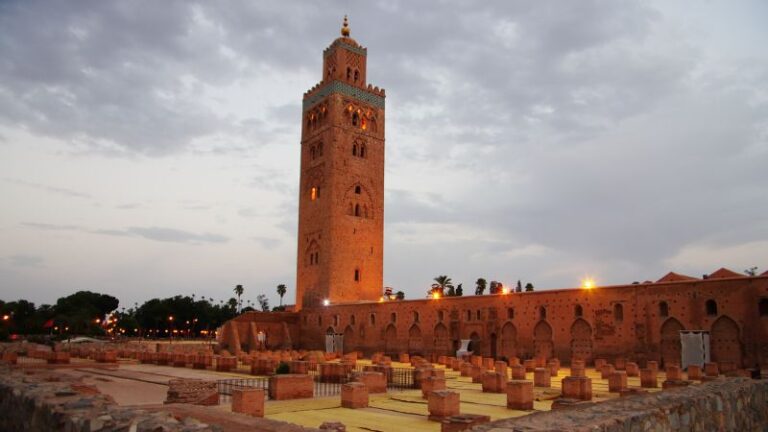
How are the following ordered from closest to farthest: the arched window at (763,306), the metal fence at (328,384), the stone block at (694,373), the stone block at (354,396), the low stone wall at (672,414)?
the low stone wall at (672,414)
the stone block at (354,396)
the metal fence at (328,384)
the stone block at (694,373)
the arched window at (763,306)

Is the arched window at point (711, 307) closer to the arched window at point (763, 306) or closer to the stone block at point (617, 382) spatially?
the arched window at point (763, 306)

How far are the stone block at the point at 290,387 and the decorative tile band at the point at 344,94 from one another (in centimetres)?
3133

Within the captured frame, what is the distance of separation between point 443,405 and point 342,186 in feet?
103

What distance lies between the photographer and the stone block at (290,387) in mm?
12141

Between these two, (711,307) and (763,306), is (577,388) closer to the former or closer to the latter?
(711,307)

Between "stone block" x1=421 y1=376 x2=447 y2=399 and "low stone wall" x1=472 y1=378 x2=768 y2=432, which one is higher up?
"low stone wall" x1=472 y1=378 x2=768 y2=432

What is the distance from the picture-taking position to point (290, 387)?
12297 millimetres

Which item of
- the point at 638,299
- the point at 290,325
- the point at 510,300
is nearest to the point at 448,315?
the point at 510,300

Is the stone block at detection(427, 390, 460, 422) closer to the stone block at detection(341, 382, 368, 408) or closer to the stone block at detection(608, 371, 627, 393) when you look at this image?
the stone block at detection(341, 382, 368, 408)

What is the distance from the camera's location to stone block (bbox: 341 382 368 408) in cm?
1087

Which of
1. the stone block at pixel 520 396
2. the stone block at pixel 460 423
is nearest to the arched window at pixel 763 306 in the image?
the stone block at pixel 520 396

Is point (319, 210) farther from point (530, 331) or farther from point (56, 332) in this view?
point (56, 332)

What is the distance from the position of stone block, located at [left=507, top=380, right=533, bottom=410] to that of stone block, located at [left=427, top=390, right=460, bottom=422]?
1.89 m

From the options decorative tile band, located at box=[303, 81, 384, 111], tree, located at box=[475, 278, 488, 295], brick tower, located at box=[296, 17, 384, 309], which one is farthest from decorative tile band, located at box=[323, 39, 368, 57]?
tree, located at box=[475, 278, 488, 295]
